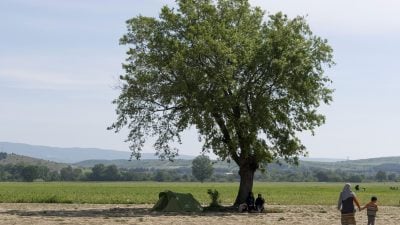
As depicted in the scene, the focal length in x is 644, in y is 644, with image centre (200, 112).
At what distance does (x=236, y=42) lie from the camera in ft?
141

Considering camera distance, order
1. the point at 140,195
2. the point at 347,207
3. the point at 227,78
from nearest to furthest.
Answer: the point at 347,207 → the point at 227,78 → the point at 140,195

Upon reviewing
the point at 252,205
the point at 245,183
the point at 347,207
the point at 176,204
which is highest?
the point at 245,183

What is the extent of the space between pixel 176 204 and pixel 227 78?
8962 mm

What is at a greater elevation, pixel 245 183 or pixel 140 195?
pixel 245 183

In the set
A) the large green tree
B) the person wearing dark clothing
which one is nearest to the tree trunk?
the large green tree

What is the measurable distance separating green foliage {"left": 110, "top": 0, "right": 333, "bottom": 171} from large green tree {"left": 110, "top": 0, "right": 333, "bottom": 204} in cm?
7

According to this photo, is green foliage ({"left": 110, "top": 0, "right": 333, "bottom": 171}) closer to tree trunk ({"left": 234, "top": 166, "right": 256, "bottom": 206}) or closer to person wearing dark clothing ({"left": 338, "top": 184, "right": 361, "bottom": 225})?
tree trunk ({"left": 234, "top": 166, "right": 256, "bottom": 206})

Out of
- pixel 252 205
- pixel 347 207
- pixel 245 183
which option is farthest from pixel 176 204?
pixel 347 207

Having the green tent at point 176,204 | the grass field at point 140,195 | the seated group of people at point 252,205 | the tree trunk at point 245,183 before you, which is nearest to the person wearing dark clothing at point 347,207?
the seated group of people at point 252,205

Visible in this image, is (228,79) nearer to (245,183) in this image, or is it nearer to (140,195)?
(245,183)

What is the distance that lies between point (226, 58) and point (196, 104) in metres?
3.60

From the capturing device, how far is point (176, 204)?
42562 millimetres

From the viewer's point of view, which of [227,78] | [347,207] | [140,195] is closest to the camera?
[347,207]

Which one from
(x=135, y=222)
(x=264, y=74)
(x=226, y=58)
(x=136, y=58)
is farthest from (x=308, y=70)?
(x=135, y=222)
